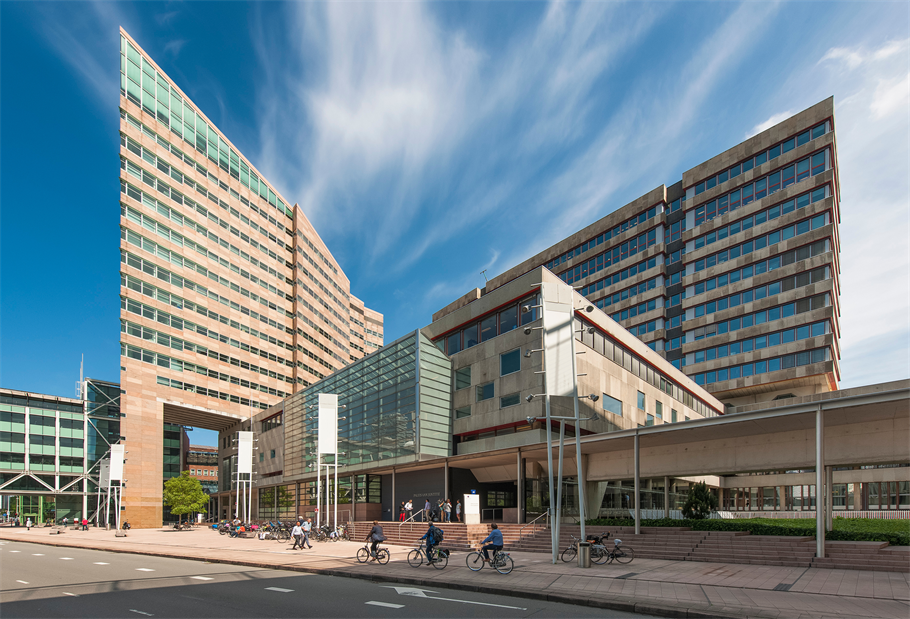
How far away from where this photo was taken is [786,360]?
5844 centimetres

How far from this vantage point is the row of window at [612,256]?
7506cm

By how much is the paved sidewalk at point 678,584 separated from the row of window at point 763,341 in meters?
44.6

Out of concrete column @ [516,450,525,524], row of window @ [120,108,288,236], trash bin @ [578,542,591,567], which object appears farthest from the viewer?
row of window @ [120,108,288,236]

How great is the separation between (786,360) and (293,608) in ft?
191

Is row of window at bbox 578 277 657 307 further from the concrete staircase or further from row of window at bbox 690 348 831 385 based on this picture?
the concrete staircase

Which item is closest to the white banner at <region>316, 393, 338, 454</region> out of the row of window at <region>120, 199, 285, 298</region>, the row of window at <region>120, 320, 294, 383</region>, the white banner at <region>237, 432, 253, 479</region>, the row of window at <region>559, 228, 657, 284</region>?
the white banner at <region>237, 432, 253, 479</region>

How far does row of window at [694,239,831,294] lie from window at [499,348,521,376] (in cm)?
3928

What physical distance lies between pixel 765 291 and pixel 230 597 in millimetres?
60224

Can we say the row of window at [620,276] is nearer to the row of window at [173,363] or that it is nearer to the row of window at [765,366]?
the row of window at [765,366]

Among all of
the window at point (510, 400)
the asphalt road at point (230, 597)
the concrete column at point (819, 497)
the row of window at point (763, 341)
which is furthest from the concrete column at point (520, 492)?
the row of window at point (763, 341)

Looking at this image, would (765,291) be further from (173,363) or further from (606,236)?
(173,363)

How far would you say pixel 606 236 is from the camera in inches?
3194

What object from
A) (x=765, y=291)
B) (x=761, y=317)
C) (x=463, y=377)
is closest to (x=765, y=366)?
(x=761, y=317)

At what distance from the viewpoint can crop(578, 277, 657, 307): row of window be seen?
73.8 metres
